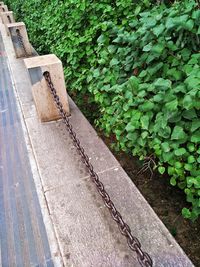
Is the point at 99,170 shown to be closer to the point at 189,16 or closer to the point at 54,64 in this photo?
the point at 54,64

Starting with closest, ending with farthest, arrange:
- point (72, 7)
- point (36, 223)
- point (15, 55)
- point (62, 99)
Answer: point (36, 223) → point (62, 99) → point (72, 7) → point (15, 55)

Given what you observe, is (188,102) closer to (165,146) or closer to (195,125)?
(195,125)

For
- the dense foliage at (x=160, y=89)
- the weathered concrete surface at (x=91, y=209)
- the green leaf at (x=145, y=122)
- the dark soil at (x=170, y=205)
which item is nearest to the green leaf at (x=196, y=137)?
the dense foliage at (x=160, y=89)

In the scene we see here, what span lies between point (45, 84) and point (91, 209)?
4.51 ft

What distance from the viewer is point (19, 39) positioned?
16.3 ft

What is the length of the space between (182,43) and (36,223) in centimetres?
169

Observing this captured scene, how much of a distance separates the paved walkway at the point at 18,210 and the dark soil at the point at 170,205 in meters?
1.05

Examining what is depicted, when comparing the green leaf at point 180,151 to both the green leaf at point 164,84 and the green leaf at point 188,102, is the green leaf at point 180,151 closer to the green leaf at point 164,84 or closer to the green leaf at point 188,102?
the green leaf at point 188,102

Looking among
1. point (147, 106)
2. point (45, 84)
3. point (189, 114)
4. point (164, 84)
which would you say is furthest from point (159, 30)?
point (45, 84)

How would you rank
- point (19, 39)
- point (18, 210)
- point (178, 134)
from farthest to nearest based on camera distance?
point (19, 39) < point (18, 210) < point (178, 134)

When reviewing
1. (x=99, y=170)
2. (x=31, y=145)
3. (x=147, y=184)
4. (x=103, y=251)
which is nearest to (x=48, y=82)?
(x=31, y=145)

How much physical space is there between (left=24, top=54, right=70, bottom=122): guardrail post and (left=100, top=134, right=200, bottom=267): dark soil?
98 centimetres

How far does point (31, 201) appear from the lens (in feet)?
7.11

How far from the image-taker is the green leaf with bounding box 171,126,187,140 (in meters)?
1.57
